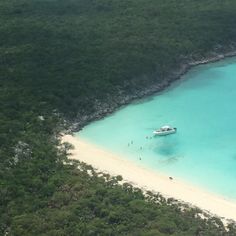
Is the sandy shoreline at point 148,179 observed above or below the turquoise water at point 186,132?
above

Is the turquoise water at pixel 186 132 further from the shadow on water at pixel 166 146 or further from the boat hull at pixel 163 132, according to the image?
the boat hull at pixel 163 132

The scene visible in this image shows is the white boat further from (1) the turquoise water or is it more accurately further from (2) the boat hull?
(1) the turquoise water

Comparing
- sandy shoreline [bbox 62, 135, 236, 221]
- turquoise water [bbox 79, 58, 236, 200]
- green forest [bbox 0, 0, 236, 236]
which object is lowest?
turquoise water [bbox 79, 58, 236, 200]

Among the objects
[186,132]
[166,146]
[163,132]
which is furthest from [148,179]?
→ [186,132]

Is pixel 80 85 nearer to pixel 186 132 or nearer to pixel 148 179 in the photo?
pixel 186 132

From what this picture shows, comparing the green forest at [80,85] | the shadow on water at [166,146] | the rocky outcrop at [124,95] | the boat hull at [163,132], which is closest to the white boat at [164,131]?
the boat hull at [163,132]

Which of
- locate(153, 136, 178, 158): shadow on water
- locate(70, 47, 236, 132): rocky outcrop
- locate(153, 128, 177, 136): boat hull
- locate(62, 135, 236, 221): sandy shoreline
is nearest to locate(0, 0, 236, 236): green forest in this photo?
locate(70, 47, 236, 132): rocky outcrop
